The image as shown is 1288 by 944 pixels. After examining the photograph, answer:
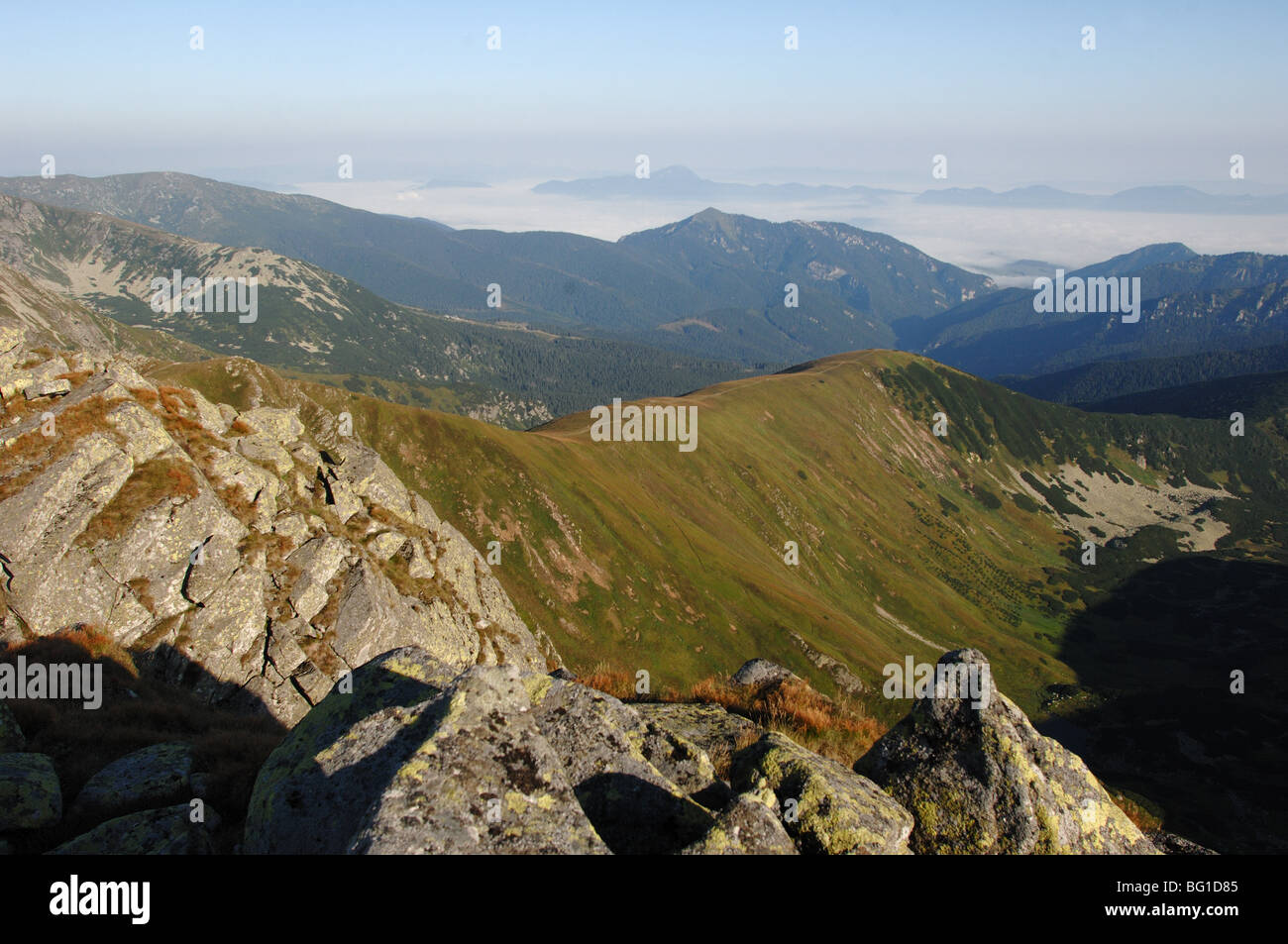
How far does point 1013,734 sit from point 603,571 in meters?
98.5

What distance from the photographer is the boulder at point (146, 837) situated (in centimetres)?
1130

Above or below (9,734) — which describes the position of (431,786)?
above

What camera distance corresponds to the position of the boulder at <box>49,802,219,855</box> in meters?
11.3

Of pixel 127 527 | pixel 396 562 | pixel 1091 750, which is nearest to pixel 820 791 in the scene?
pixel 127 527

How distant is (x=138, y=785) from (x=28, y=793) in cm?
178

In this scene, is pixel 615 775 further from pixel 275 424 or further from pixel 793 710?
pixel 275 424

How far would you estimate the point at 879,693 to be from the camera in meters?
115

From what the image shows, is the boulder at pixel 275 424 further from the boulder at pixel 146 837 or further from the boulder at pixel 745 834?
the boulder at pixel 745 834

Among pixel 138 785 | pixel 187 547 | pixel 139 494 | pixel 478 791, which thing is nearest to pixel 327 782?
pixel 478 791

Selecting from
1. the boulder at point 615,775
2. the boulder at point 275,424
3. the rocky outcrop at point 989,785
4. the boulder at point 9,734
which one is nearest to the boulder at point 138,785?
the boulder at point 9,734

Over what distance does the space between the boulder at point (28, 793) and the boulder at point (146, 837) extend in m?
1.29

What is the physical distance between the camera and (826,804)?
11195 millimetres

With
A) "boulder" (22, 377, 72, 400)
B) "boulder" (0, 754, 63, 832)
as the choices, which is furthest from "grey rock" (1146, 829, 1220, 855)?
"boulder" (22, 377, 72, 400)
